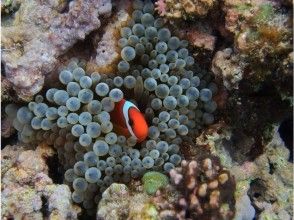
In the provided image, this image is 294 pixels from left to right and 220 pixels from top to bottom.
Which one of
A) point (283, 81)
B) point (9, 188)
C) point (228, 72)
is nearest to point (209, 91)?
point (228, 72)

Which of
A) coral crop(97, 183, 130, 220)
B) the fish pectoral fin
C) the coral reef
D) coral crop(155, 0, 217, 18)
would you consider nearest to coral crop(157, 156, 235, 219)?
the coral reef

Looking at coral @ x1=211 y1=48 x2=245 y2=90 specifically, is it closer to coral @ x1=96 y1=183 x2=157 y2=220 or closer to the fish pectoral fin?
the fish pectoral fin

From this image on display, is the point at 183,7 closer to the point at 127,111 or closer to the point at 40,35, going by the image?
the point at 127,111

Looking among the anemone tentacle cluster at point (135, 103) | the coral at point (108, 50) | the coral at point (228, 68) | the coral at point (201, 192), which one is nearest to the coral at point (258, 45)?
the coral at point (228, 68)

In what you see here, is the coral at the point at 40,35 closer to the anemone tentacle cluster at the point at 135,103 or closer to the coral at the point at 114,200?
the anemone tentacle cluster at the point at 135,103

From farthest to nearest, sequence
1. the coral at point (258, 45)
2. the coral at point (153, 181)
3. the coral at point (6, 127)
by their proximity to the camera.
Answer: the coral at point (6, 127) → the coral at point (153, 181) → the coral at point (258, 45)

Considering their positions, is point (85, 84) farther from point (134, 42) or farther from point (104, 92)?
point (134, 42)
